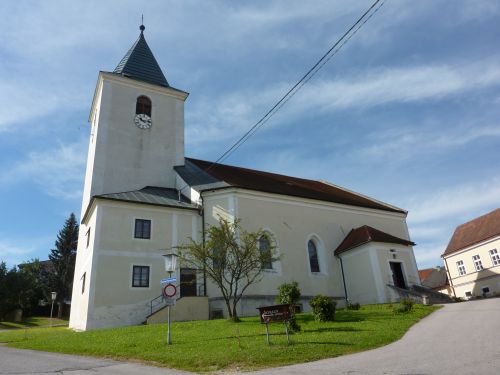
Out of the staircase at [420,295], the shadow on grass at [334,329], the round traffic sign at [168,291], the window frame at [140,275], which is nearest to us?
the round traffic sign at [168,291]

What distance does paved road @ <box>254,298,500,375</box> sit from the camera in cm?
797

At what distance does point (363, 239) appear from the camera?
87.1ft

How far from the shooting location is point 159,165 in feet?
94.2

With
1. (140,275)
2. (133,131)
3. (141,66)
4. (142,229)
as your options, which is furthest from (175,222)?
(141,66)

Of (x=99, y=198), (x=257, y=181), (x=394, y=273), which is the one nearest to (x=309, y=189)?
(x=257, y=181)

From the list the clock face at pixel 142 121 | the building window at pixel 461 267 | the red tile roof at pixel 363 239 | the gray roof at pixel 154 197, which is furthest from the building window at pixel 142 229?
the building window at pixel 461 267

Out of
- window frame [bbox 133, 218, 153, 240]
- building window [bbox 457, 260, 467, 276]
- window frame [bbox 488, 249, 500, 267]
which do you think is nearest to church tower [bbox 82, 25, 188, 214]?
window frame [bbox 133, 218, 153, 240]

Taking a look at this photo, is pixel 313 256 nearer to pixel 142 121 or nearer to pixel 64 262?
pixel 142 121

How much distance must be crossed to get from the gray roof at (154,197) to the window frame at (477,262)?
3046 cm

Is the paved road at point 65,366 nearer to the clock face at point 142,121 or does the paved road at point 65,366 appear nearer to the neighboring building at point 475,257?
the clock face at point 142,121

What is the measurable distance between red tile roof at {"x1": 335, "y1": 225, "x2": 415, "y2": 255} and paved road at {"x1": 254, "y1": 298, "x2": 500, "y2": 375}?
12.8 meters

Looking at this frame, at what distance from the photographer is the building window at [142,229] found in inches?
890

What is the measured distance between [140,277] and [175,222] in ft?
12.6

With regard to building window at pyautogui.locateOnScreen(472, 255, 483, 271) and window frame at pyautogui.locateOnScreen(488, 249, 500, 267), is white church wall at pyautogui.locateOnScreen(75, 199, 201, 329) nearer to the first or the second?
window frame at pyautogui.locateOnScreen(488, 249, 500, 267)
